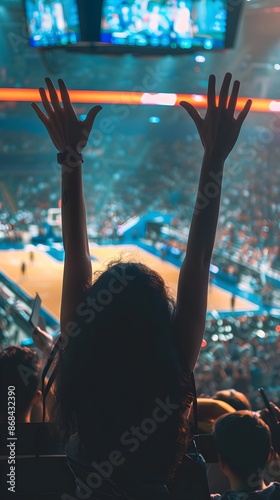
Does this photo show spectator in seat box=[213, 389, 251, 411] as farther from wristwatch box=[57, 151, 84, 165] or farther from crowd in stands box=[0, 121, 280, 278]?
crowd in stands box=[0, 121, 280, 278]

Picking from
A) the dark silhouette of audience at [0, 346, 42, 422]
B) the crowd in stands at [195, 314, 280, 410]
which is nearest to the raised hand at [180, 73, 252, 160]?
the dark silhouette of audience at [0, 346, 42, 422]

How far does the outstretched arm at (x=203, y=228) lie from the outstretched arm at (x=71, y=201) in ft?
0.61

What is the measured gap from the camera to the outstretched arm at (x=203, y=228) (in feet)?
3.34

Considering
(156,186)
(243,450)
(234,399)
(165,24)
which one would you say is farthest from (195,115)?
(156,186)

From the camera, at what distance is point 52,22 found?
4.15 metres

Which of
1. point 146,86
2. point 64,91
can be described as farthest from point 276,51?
point 64,91

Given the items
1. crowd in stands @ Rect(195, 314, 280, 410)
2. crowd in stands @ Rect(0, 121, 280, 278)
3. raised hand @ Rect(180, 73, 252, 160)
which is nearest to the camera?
raised hand @ Rect(180, 73, 252, 160)

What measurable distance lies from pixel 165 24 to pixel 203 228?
11.1ft

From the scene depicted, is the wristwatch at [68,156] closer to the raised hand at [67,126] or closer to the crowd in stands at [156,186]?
the raised hand at [67,126]

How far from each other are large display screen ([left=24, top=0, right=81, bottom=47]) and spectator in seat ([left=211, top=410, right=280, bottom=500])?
10.8ft

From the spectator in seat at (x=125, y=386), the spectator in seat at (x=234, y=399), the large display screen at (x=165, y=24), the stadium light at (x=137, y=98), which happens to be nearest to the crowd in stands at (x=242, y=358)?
the large display screen at (x=165, y=24)

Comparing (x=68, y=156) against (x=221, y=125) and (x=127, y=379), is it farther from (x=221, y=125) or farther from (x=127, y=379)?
(x=127, y=379)

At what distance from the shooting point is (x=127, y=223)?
17.6 m

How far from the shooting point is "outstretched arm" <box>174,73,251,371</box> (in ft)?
3.34
